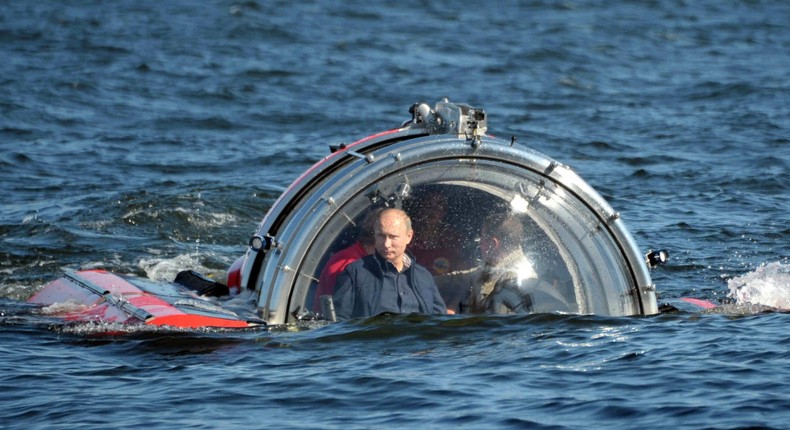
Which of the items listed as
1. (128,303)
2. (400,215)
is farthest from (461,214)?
(128,303)

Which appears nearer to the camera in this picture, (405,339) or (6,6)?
(405,339)

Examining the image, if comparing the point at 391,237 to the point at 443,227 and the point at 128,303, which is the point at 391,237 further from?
the point at 128,303

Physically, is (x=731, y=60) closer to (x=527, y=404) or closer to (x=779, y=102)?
(x=779, y=102)

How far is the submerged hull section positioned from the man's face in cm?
102

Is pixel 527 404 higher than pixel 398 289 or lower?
lower

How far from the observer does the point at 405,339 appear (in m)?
8.84

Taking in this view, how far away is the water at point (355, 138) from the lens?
7824mm

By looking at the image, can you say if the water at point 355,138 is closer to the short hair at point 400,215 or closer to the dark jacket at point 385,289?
the dark jacket at point 385,289

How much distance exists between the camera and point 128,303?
31.2 feet

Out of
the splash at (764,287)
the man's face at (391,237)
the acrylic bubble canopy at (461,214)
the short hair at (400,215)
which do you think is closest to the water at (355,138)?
the splash at (764,287)

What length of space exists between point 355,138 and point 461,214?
35.3 feet

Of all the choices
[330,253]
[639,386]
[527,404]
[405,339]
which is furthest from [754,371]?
[330,253]

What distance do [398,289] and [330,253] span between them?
1.64 ft

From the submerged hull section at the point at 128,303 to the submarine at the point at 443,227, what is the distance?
0.05 ft
